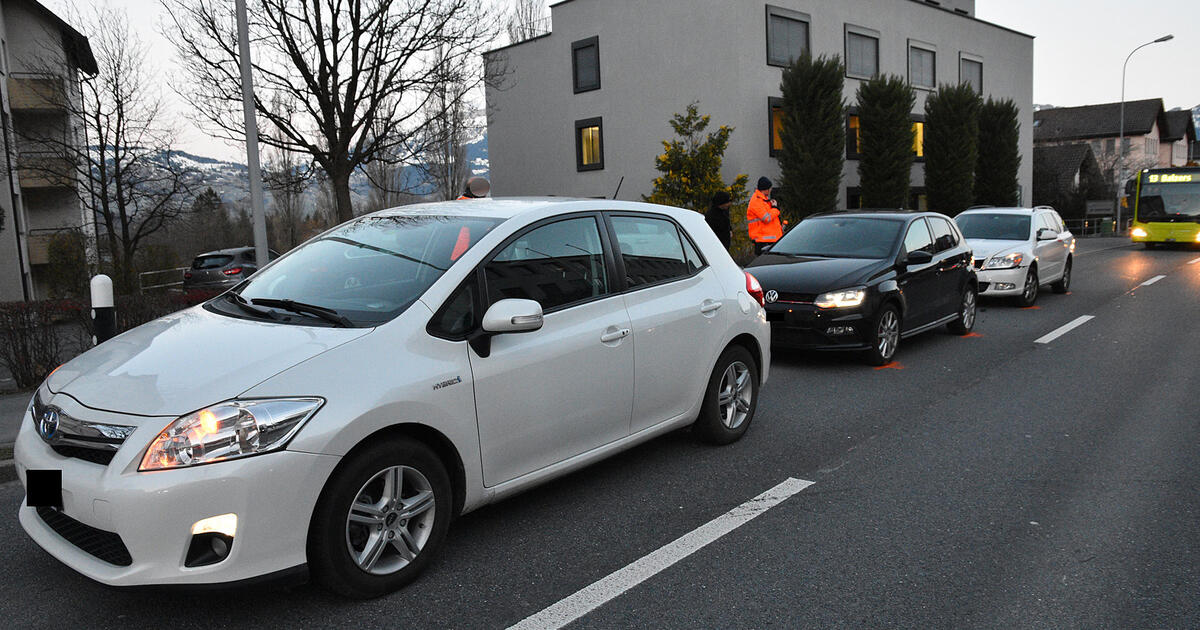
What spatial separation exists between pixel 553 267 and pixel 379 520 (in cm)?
157

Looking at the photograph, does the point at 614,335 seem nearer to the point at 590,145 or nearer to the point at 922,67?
the point at 590,145

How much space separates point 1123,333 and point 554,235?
8.95 metres

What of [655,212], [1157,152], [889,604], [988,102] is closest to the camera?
[889,604]

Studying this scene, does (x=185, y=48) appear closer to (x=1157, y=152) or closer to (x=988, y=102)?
(x=988, y=102)

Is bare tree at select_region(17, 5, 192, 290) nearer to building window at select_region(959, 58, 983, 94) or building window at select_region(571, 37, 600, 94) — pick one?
building window at select_region(571, 37, 600, 94)

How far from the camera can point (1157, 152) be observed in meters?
84.6

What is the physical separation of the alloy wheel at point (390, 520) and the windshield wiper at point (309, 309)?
694mm

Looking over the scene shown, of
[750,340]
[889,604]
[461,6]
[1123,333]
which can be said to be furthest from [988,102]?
[889,604]

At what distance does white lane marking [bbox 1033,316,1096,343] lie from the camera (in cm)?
998

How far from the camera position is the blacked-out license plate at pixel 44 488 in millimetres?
3111

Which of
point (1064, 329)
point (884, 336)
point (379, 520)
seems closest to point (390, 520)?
point (379, 520)

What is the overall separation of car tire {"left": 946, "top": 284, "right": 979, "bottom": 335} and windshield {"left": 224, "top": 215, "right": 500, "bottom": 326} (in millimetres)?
7833

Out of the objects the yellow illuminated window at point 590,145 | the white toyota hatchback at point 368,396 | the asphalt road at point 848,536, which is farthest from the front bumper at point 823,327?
the yellow illuminated window at point 590,145

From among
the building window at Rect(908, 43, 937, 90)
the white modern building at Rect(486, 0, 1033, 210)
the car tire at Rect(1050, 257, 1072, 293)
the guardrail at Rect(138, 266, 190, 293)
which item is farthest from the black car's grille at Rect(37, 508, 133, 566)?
the building window at Rect(908, 43, 937, 90)
